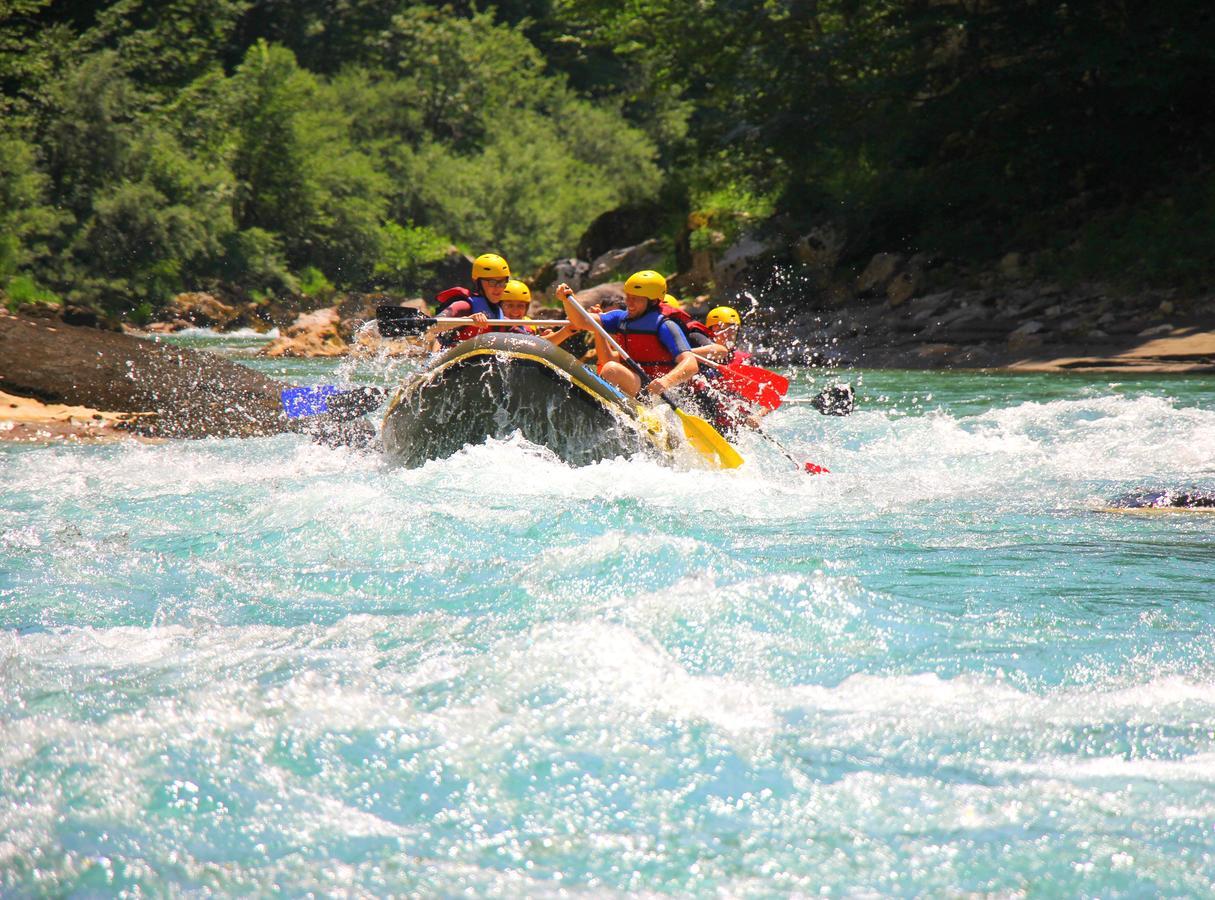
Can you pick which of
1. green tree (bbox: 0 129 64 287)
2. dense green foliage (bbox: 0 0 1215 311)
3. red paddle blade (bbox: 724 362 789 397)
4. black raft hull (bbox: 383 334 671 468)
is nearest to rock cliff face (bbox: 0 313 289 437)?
black raft hull (bbox: 383 334 671 468)

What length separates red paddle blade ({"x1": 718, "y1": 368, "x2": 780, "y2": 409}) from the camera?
9273mm

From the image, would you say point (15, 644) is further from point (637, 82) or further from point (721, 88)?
point (637, 82)

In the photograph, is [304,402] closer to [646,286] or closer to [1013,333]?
[646,286]

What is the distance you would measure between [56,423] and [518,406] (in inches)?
194

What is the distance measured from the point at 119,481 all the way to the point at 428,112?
35987 mm

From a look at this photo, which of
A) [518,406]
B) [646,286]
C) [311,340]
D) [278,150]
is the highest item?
[278,150]

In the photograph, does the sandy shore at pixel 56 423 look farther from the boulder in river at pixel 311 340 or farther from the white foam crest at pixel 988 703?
the boulder in river at pixel 311 340

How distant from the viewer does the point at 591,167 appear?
4256 cm

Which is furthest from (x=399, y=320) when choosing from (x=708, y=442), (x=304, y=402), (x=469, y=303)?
(x=708, y=442)

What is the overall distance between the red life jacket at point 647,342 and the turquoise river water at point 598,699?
5.75 ft

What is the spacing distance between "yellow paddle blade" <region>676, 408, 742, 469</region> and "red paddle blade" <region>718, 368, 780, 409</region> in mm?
1242

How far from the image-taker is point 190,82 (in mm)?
31625

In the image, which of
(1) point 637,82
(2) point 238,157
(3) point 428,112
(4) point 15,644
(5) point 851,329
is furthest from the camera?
(1) point 637,82

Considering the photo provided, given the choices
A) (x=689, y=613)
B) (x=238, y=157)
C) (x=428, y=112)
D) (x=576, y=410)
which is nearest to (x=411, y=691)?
(x=689, y=613)
